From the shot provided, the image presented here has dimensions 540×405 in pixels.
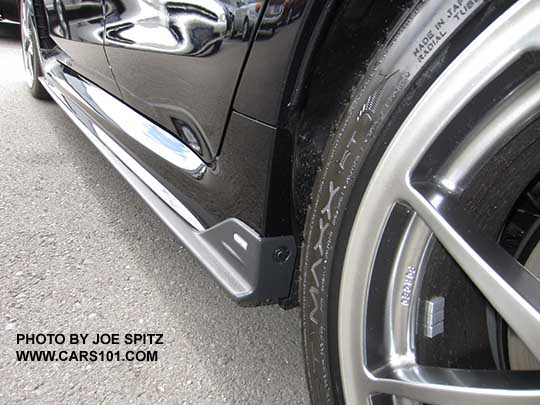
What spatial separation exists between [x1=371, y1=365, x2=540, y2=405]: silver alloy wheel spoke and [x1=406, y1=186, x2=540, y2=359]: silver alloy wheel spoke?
0.23 ft

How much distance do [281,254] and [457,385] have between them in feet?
1.37

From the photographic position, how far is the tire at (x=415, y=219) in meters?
0.62

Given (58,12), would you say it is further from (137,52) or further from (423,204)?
(423,204)

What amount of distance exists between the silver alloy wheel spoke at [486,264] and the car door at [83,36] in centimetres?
123

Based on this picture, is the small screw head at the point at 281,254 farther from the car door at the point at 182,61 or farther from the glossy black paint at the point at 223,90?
the car door at the point at 182,61

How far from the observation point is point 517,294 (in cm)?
60

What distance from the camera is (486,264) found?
620 millimetres

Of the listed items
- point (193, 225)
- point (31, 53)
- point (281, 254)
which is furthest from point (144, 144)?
point (31, 53)

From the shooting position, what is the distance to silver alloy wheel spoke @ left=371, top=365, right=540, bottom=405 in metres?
0.62

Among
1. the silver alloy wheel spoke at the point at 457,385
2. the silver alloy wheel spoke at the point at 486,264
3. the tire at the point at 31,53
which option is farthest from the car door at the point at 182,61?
the tire at the point at 31,53

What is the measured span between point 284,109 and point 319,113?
75 millimetres

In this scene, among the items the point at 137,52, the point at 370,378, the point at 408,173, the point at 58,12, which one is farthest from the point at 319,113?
the point at 58,12

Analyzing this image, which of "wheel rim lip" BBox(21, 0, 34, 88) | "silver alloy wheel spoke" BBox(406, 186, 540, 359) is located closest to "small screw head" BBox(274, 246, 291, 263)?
"silver alloy wheel spoke" BBox(406, 186, 540, 359)

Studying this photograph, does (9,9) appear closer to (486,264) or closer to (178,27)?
(178,27)
